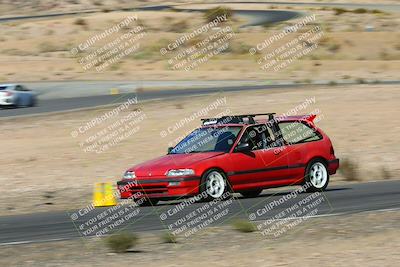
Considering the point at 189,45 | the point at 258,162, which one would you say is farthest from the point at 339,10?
the point at 258,162

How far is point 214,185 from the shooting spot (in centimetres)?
1647

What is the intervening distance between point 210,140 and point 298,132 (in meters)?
1.77

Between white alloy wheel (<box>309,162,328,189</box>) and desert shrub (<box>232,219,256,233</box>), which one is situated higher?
desert shrub (<box>232,219,256,233</box>)

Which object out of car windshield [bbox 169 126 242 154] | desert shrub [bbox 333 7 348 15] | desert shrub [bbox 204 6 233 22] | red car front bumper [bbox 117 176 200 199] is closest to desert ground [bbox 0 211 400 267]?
red car front bumper [bbox 117 176 200 199]

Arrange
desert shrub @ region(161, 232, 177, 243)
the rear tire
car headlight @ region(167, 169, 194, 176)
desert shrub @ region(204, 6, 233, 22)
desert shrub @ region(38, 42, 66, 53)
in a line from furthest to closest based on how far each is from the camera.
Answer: desert shrub @ region(204, 6, 233, 22) < desert shrub @ region(38, 42, 66, 53) < the rear tire < car headlight @ region(167, 169, 194, 176) < desert shrub @ region(161, 232, 177, 243)

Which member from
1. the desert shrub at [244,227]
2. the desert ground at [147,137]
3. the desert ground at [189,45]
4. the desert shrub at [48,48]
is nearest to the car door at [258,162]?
the desert ground at [147,137]

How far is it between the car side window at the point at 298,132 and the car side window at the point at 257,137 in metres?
0.53

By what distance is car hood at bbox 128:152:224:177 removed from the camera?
53.8ft

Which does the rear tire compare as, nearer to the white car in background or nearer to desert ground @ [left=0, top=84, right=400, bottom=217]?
desert ground @ [left=0, top=84, right=400, bottom=217]

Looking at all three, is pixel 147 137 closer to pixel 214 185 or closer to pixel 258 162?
pixel 258 162

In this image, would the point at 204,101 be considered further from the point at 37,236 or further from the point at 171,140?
the point at 37,236

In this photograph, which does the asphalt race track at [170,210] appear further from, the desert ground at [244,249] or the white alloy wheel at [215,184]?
the desert ground at [244,249]

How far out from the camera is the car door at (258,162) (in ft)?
55.2

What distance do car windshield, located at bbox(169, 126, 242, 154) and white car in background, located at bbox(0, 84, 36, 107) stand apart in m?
20.0
